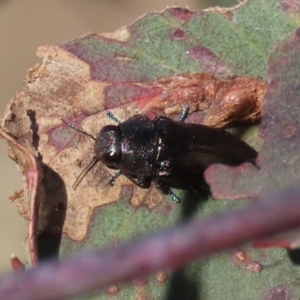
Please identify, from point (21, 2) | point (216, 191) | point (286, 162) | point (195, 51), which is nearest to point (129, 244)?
point (216, 191)

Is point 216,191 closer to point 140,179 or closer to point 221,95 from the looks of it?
point 221,95

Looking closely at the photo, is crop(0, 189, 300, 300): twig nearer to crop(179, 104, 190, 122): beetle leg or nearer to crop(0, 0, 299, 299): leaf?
crop(0, 0, 299, 299): leaf

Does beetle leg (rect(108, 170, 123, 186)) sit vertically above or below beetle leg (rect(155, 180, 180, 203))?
below

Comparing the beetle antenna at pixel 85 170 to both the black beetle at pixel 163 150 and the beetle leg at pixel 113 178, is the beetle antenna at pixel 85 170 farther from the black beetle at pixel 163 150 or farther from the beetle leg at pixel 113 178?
the beetle leg at pixel 113 178

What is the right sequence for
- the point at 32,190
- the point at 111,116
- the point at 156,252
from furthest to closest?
the point at 111,116 < the point at 32,190 < the point at 156,252

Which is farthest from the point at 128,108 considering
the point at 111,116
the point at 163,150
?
the point at 163,150

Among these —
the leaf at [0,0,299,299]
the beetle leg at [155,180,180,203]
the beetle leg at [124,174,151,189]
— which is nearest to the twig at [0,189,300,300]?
the leaf at [0,0,299,299]

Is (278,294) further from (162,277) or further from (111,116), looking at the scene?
(111,116)

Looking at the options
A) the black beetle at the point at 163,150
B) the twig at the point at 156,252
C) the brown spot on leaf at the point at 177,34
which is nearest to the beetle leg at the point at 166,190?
the black beetle at the point at 163,150
